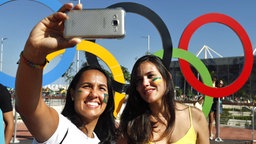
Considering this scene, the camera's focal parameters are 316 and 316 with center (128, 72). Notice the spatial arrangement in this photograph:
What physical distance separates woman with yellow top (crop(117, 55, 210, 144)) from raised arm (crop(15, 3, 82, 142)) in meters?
1.03

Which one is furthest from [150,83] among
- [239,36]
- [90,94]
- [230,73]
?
[230,73]

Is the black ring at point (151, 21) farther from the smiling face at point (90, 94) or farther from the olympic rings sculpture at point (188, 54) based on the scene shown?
the smiling face at point (90, 94)

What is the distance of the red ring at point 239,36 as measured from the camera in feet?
26.1

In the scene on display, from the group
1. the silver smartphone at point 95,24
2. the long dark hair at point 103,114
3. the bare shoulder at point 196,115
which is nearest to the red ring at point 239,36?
the bare shoulder at point 196,115

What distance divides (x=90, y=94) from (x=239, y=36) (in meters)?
6.99

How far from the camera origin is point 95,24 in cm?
131

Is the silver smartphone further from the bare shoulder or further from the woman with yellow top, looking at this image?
the bare shoulder

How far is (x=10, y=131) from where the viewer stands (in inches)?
129

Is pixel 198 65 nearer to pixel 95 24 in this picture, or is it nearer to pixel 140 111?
pixel 140 111

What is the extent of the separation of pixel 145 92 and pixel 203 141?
2.05ft

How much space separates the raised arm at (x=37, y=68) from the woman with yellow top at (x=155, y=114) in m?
1.03

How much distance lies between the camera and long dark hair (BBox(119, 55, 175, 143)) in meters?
2.49

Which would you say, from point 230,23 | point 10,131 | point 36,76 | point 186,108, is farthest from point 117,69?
point 36,76

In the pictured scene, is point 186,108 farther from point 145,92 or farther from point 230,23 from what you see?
point 230,23
